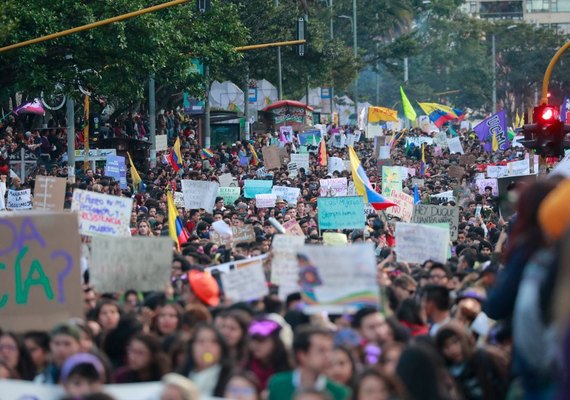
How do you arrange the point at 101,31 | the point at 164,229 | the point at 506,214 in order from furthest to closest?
the point at 101,31
the point at 164,229
the point at 506,214

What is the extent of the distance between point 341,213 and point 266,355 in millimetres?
10706

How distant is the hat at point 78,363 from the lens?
25.8 feet

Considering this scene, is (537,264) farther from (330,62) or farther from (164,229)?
(330,62)

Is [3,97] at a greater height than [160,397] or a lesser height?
greater

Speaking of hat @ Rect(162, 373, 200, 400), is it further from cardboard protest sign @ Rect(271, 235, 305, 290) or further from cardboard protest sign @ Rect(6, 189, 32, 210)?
cardboard protest sign @ Rect(6, 189, 32, 210)

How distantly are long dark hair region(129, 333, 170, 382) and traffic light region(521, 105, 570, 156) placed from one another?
11153mm

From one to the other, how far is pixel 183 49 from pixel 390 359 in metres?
27.0

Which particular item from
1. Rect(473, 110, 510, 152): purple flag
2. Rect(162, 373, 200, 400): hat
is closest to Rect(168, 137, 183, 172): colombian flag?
Rect(473, 110, 510, 152): purple flag

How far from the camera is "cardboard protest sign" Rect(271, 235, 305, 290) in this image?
11.3m

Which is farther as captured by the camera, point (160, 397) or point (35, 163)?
point (35, 163)

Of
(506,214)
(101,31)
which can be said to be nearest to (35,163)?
(101,31)

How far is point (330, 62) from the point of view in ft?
196

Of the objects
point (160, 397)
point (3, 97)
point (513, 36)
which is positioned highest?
point (513, 36)

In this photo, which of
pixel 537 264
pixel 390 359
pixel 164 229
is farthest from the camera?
pixel 164 229
